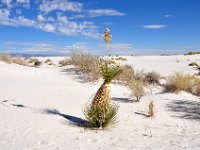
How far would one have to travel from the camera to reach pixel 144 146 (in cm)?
814

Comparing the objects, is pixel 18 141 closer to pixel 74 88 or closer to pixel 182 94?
pixel 74 88

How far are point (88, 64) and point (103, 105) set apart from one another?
9970 millimetres

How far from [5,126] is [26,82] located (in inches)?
329

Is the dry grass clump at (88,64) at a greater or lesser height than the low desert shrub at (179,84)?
greater

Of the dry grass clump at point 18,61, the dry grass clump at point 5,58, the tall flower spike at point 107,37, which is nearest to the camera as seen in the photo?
the tall flower spike at point 107,37

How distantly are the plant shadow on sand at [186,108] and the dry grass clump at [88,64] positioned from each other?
15.4 ft

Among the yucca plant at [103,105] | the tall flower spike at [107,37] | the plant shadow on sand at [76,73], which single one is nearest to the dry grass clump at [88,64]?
the plant shadow on sand at [76,73]

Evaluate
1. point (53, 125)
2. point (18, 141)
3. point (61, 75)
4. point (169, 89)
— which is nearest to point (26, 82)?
point (61, 75)

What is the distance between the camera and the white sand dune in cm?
833

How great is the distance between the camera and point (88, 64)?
19906 millimetres

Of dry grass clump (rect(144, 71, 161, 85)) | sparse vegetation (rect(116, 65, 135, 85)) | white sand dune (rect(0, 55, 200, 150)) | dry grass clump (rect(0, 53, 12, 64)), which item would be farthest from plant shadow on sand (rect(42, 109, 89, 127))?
dry grass clump (rect(0, 53, 12, 64))

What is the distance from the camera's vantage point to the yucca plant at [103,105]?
999 centimetres

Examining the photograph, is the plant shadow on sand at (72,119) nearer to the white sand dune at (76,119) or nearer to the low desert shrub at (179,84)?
the white sand dune at (76,119)

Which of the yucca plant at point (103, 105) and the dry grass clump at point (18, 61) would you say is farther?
the dry grass clump at point (18, 61)
